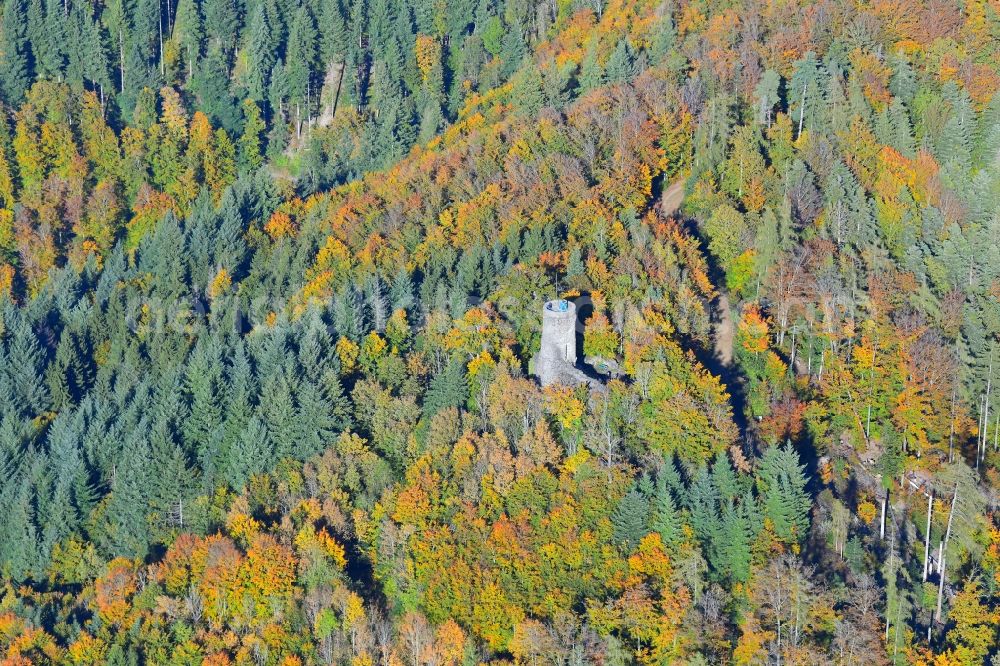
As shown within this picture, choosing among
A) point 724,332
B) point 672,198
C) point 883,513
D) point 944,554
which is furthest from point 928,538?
point 672,198

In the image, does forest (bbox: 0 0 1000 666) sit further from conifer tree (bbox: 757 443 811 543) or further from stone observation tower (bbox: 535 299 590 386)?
stone observation tower (bbox: 535 299 590 386)

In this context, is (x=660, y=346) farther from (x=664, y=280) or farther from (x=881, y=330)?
(x=881, y=330)

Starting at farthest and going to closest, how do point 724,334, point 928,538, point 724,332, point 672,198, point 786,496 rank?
point 672,198, point 724,332, point 724,334, point 928,538, point 786,496

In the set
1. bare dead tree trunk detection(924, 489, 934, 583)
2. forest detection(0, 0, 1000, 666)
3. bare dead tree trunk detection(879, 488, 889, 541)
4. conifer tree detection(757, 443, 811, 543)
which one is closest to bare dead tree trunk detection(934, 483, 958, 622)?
forest detection(0, 0, 1000, 666)

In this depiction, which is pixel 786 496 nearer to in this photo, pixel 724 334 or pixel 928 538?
pixel 928 538

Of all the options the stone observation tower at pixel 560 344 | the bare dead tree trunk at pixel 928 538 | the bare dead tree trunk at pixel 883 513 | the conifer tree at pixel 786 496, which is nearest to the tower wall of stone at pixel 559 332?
the stone observation tower at pixel 560 344
